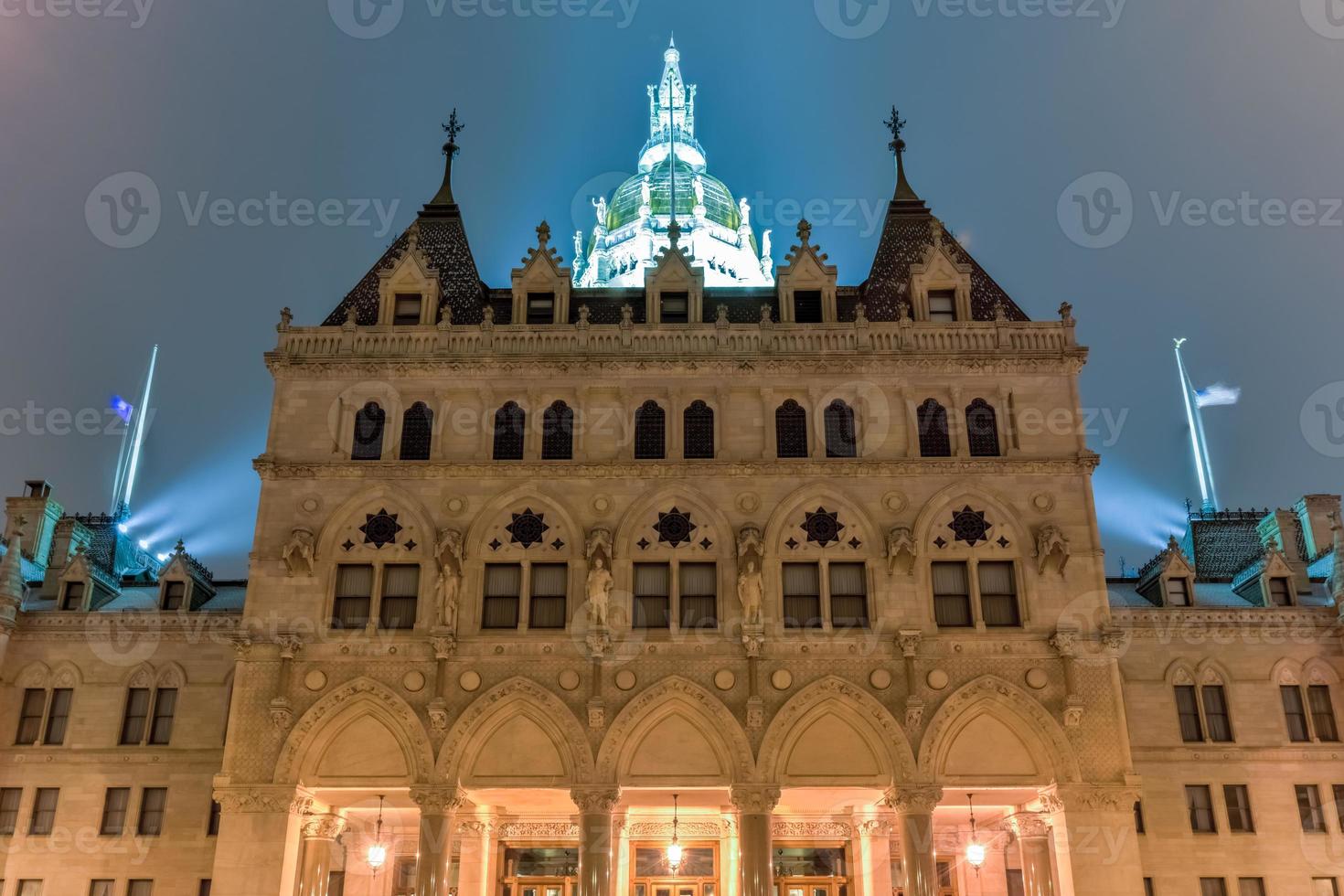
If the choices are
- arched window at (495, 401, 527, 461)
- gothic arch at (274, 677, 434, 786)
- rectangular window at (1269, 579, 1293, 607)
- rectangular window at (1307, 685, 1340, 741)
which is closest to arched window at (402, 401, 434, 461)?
arched window at (495, 401, 527, 461)

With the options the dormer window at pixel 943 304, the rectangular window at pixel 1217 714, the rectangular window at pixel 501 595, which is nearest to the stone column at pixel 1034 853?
the rectangular window at pixel 1217 714

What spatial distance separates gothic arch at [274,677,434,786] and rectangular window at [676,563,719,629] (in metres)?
7.50

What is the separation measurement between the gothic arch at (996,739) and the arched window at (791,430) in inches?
310

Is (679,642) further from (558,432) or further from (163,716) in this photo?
(163,716)

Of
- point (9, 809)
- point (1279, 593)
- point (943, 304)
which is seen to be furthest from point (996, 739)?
point (9, 809)

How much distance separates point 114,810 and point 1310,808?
3640 cm

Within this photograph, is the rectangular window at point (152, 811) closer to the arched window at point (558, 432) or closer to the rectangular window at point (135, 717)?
the rectangular window at point (135, 717)

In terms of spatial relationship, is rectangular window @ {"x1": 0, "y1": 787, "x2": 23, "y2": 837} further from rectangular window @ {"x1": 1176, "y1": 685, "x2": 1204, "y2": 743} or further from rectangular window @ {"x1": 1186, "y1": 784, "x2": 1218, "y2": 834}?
rectangular window @ {"x1": 1176, "y1": 685, "x2": 1204, "y2": 743}

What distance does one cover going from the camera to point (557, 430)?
31141mm

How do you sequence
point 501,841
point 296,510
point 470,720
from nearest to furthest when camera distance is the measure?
point 470,720
point 296,510
point 501,841

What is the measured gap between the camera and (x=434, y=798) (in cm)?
2727

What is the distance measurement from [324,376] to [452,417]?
405 centimetres

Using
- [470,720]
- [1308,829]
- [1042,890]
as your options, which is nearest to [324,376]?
[470,720]

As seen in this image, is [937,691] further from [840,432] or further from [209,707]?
[209,707]
